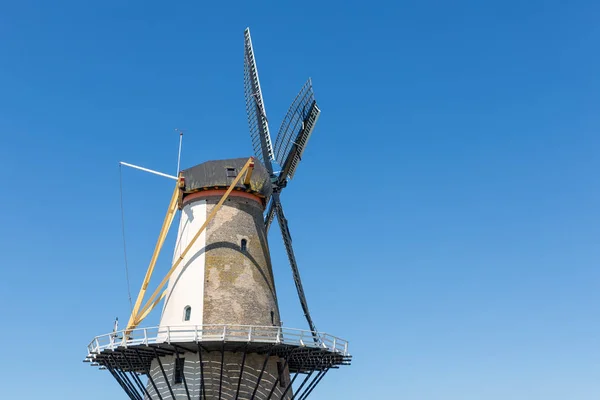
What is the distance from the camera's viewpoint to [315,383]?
2667 centimetres

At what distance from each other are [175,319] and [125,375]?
2.67 m

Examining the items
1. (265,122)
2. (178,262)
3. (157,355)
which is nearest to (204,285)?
(178,262)

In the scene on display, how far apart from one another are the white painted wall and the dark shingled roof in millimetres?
765

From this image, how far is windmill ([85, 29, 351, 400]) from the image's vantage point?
24906 mm

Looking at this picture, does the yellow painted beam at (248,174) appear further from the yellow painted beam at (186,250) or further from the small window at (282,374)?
the small window at (282,374)

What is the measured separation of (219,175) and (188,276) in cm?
428

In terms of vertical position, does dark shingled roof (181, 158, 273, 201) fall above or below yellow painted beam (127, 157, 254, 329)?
above

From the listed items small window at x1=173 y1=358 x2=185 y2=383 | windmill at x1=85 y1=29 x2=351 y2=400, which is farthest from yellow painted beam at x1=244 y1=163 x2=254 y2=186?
small window at x1=173 y1=358 x2=185 y2=383

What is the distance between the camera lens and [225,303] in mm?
26375

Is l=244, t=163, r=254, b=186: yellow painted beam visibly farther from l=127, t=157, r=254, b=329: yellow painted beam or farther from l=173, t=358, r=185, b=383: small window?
l=173, t=358, r=185, b=383: small window

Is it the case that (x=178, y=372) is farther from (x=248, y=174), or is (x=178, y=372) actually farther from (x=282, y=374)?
(x=248, y=174)

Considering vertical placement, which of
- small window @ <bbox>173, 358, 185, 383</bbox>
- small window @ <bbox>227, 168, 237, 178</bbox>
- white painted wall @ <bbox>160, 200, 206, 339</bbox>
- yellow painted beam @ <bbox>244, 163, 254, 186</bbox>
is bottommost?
small window @ <bbox>173, 358, 185, 383</bbox>

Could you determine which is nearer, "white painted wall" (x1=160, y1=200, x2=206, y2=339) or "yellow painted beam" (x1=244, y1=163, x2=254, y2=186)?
"white painted wall" (x1=160, y1=200, x2=206, y2=339)

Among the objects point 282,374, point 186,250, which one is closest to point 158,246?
point 186,250
